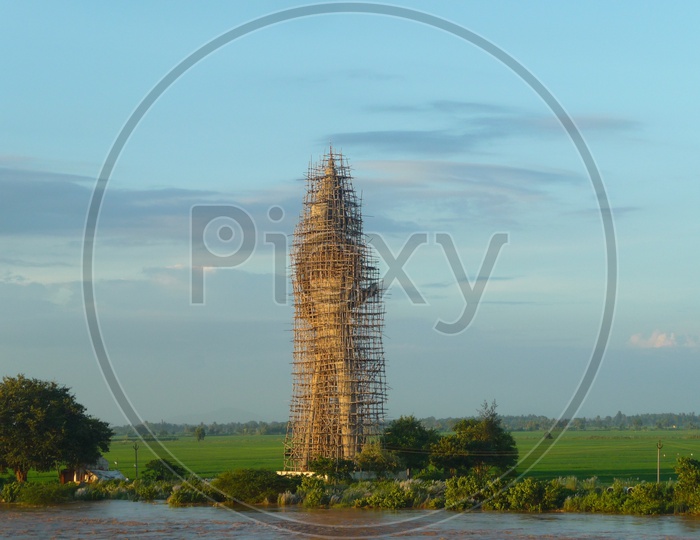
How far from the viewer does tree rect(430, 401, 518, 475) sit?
197ft

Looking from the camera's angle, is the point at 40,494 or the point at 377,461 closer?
the point at 40,494

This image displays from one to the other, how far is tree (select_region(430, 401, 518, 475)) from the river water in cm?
1184

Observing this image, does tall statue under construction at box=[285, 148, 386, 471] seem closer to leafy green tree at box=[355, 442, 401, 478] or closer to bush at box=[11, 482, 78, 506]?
leafy green tree at box=[355, 442, 401, 478]

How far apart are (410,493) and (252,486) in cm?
769

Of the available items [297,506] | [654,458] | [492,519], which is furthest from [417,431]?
[654,458]

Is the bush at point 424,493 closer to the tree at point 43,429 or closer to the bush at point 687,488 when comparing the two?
the bush at point 687,488

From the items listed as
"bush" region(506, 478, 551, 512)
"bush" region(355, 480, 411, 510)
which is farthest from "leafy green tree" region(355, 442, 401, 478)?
"bush" region(506, 478, 551, 512)

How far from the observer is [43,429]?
2357 inches

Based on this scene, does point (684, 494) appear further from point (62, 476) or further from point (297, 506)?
point (62, 476)

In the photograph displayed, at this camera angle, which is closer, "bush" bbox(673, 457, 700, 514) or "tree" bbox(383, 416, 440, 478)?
"bush" bbox(673, 457, 700, 514)

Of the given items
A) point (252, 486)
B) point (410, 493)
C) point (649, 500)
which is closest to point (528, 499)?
point (649, 500)

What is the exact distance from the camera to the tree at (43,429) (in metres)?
59.5

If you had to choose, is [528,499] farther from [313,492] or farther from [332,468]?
[332,468]

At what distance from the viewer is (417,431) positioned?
Answer: 65.4 m
